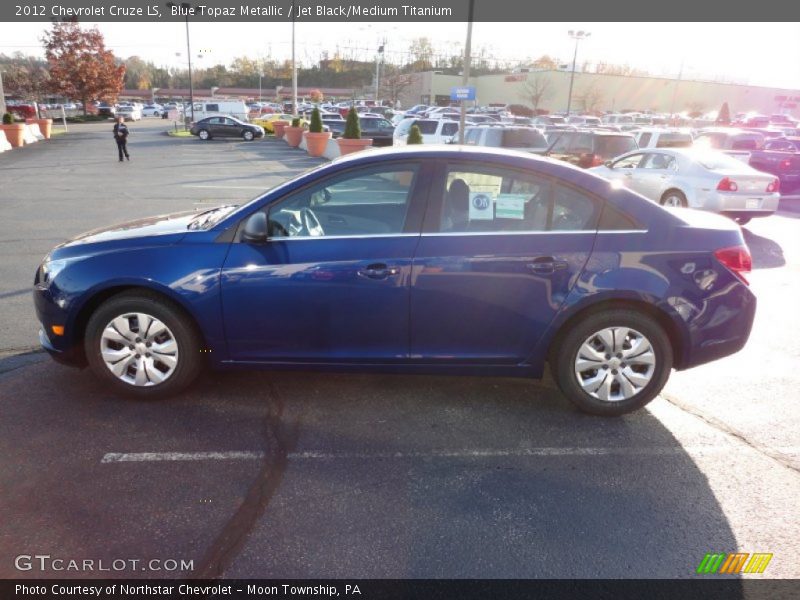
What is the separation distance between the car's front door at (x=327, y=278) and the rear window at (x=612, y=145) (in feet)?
42.6

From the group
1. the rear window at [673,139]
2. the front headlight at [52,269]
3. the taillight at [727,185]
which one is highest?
the rear window at [673,139]

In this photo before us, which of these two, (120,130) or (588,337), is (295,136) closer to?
(120,130)

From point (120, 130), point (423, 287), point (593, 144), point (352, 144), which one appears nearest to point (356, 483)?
point (423, 287)

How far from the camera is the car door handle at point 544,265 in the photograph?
3717 mm

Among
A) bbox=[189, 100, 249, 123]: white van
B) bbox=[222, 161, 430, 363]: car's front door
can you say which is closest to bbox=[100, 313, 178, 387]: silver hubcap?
bbox=[222, 161, 430, 363]: car's front door

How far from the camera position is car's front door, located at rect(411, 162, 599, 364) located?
372cm

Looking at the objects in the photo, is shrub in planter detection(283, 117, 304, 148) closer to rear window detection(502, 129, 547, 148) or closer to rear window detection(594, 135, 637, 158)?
rear window detection(502, 129, 547, 148)

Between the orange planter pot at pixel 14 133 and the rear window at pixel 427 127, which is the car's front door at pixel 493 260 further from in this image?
the orange planter pot at pixel 14 133

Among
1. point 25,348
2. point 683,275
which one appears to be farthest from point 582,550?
point 25,348

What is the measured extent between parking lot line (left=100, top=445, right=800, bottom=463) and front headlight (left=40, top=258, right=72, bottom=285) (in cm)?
135

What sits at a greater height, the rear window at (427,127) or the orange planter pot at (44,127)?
the rear window at (427,127)

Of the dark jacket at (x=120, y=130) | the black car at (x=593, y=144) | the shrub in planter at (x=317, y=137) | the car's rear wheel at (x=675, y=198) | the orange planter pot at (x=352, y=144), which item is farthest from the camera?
the shrub in planter at (x=317, y=137)

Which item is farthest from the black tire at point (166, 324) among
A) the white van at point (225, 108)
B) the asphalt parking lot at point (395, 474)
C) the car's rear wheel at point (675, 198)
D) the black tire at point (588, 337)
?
the white van at point (225, 108)

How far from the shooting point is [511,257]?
3.72 meters
